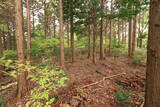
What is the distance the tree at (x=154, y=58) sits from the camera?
1.33 metres

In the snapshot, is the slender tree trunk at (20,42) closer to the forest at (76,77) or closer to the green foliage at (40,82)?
the forest at (76,77)

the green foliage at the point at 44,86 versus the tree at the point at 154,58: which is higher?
the tree at the point at 154,58

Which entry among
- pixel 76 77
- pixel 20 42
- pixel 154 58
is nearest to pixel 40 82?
pixel 154 58

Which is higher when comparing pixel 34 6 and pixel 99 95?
pixel 34 6

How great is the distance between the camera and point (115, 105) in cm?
384

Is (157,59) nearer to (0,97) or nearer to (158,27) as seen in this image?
(158,27)

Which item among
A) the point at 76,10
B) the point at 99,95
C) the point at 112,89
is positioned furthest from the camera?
the point at 76,10

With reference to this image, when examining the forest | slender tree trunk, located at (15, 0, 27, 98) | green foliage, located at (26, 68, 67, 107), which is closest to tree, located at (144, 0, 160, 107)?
the forest

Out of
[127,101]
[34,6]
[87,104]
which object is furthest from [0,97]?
[34,6]

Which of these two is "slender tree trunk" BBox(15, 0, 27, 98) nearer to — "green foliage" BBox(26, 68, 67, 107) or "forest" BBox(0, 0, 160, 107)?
"forest" BBox(0, 0, 160, 107)

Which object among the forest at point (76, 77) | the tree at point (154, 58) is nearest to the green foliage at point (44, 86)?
the forest at point (76, 77)

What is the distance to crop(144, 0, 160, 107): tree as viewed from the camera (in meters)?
1.33

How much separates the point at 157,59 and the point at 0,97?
21.1ft

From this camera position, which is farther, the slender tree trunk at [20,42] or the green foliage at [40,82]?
the slender tree trunk at [20,42]
